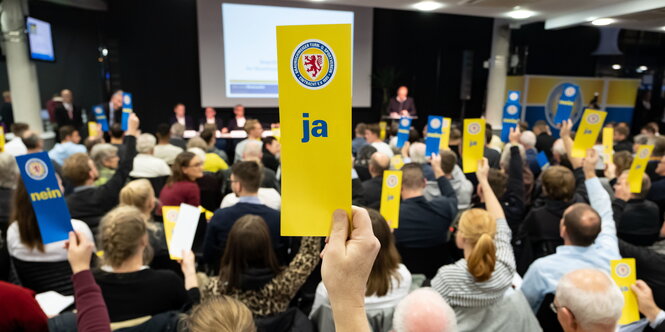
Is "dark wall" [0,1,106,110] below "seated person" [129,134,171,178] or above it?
above

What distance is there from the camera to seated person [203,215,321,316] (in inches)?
75.1

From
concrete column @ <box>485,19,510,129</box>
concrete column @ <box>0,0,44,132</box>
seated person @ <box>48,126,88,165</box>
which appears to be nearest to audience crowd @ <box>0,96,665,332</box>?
seated person @ <box>48,126,88,165</box>

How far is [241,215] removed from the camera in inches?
107

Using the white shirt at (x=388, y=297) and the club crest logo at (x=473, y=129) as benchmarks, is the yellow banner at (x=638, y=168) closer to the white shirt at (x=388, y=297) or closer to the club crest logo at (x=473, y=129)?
the club crest logo at (x=473, y=129)

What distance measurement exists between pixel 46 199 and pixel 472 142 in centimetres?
250

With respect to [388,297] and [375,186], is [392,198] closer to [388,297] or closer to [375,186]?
[388,297]

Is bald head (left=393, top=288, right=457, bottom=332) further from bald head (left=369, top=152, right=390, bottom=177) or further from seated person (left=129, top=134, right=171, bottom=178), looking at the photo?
seated person (left=129, top=134, right=171, bottom=178)

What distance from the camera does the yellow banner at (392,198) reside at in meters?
2.51

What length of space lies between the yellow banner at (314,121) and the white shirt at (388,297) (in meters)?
1.13

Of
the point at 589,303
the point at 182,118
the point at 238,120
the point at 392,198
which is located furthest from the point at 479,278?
the point at 182,118

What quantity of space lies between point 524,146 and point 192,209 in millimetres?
4140

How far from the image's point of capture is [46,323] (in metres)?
1.53

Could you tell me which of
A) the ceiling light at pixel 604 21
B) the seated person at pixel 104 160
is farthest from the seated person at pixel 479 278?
the ceiling light at pixel 604 21

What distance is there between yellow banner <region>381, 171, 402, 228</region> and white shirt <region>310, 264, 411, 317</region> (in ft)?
1.62
